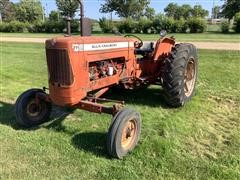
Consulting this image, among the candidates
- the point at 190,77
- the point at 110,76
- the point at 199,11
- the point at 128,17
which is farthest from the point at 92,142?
the point at 199,11

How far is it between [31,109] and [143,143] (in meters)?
1.97

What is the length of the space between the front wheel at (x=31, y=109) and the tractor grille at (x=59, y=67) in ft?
3.08

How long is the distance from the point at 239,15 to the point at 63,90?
97.6 ft

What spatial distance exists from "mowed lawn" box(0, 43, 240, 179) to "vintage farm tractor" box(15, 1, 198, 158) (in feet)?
0.84

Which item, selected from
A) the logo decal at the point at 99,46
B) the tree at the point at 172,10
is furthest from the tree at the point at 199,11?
the logo decal at the point at 99,46

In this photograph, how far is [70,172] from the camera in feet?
13.5

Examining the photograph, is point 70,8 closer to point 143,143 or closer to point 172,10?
point 143,143

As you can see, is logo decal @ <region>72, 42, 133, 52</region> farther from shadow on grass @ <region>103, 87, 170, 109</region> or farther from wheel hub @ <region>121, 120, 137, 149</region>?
shadow on grass @ <region>103, 87, 170, 109</region>

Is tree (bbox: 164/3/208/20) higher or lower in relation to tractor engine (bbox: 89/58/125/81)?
higher

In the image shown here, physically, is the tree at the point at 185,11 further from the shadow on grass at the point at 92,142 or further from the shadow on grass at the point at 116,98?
the shadow on grass at the point at 92,142

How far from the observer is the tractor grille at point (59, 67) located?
4523mm

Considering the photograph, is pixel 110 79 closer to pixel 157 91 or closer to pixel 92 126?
pixel 92 126

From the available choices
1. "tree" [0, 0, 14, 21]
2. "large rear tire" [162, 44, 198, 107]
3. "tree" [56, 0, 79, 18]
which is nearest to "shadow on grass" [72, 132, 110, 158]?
"large rear tire" [162, 44, 198, 107]

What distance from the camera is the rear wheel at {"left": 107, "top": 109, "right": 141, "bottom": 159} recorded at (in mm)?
4316
